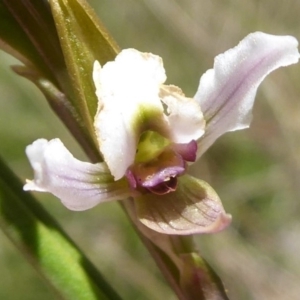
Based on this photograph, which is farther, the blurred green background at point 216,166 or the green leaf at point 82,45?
the blurred green background at point 216,166

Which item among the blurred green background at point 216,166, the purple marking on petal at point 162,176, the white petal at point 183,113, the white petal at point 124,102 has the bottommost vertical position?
Answer: the blurred green background at point 216,166

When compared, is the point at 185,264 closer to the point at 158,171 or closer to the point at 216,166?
the point at 158,171

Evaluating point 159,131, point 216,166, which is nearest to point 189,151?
point 159,131

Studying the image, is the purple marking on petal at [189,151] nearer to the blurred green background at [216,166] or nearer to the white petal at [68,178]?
the white petal at [68,178]

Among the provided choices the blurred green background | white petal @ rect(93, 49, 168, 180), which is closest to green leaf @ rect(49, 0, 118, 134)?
white petal @ rect(93, 49, 168, 180)

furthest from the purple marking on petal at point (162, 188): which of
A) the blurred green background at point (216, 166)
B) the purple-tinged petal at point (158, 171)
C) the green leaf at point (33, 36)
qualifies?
the blurred green background at point (216, 166)

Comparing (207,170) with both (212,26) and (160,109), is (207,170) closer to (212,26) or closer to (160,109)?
(212,26)

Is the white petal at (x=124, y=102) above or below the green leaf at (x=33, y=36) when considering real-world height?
below
